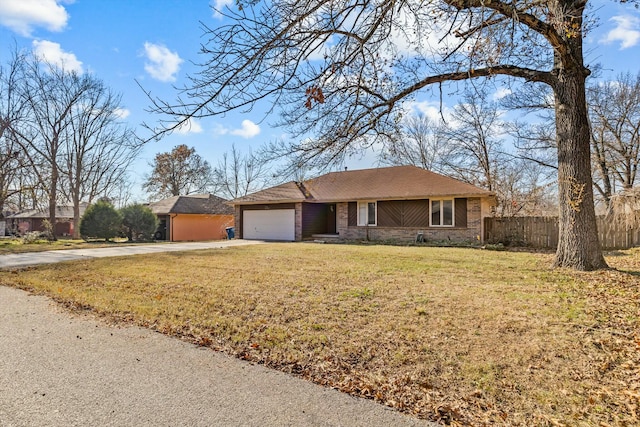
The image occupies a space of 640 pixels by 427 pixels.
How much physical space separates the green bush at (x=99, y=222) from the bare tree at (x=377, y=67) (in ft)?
59.8

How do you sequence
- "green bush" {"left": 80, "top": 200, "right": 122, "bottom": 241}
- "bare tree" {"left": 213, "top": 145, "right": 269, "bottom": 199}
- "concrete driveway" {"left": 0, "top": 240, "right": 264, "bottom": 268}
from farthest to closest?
"bare tree" {"left": 213, "top": 145, "right": 269, "bottom": 199} < "green bush" {"left": 80, "top": 200, "right": 122, "bottom": 241} < "concrete driveway" {"left": 0, "top": 240, "right": 264, "bottom": 268}

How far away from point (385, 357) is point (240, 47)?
12.3 ft

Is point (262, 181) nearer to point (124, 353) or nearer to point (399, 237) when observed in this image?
point (124, 353)

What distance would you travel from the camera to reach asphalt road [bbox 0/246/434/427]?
2.51 meters

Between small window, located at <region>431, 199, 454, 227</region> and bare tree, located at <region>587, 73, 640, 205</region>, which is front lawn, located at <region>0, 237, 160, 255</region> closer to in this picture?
small window, located at <region>431, 199, 454, 227</region>

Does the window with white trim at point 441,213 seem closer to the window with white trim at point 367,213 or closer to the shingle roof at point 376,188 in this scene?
the shingle roof at point 376,188

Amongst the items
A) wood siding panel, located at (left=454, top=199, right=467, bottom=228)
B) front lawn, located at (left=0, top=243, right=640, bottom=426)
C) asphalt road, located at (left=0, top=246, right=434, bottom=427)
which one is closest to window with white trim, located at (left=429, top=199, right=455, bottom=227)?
wood siding panel, located at (left=454, top=199, right=467, bottom=228)

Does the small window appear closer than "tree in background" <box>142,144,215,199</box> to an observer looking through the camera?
Yes

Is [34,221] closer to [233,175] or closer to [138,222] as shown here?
[233,175]

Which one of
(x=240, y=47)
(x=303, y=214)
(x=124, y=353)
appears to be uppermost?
(x=240, y=47)

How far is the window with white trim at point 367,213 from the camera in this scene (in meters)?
19.0

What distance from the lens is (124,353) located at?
12.3 feet

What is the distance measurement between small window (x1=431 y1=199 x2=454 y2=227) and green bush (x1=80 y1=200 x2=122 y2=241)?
17.6m

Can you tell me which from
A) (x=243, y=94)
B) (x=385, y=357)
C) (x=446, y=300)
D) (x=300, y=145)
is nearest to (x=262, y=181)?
(x=300, y=145)
